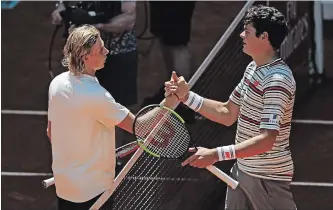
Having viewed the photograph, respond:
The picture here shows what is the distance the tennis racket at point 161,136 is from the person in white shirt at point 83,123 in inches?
2.0

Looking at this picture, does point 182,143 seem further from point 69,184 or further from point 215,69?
point 215,69

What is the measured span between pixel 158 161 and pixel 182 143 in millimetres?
1183

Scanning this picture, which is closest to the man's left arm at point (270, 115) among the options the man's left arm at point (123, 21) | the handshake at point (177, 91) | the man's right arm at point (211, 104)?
the man's right arm at point (211, 104)

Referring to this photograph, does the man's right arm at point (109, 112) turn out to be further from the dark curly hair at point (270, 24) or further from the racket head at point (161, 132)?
the dark curly hair at point (270, 24)

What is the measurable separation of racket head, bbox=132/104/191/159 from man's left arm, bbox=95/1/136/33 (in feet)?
7.83

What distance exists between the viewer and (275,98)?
4.68 metres

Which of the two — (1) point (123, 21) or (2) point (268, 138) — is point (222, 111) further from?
(1) point (123, 21)

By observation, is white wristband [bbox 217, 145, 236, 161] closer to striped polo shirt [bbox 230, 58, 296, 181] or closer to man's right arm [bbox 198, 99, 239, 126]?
striped polo shirt [bbox 230, 58, 296, 181]

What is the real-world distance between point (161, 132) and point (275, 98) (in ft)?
2.05

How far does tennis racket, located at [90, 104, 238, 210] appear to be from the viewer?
4781 millimetres

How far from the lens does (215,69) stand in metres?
6.67

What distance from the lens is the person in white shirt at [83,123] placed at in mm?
4680

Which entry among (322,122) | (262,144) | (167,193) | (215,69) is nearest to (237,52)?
(215,69)

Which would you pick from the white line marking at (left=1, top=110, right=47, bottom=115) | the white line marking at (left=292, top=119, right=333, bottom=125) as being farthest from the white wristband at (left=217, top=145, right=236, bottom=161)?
the white line marking at (left=1, top=110, right=47, bottom=115)
